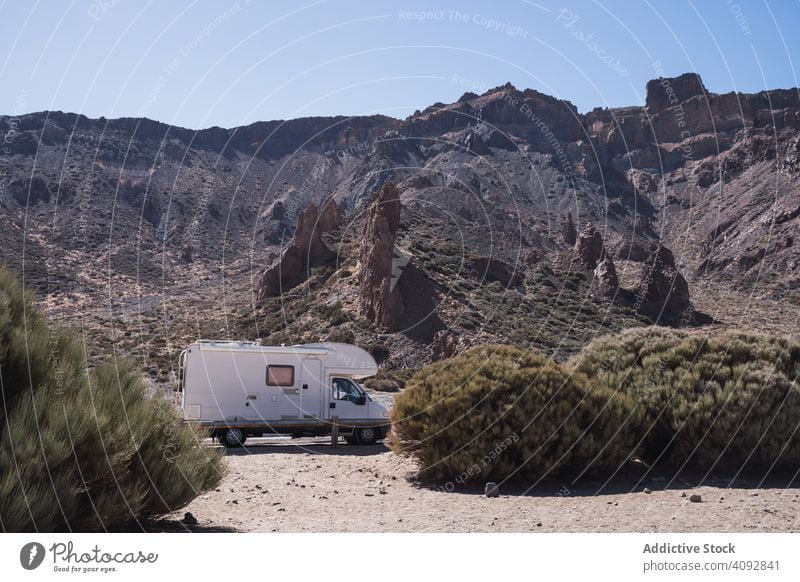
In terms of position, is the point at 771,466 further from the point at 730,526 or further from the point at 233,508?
the point at 233,508

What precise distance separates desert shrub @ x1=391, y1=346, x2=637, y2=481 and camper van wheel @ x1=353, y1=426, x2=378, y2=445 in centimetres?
634

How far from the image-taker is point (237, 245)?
7238 cm

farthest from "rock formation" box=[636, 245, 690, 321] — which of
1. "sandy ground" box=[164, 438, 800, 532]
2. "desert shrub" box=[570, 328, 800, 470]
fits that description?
"sandy ground" box=[164, 438, 800, 532]

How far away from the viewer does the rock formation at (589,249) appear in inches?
2290

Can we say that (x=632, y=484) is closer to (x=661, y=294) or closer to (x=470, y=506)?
(x=470, y=506)

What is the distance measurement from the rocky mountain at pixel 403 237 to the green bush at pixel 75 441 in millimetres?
14787

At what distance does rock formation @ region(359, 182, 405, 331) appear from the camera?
43.3 metres

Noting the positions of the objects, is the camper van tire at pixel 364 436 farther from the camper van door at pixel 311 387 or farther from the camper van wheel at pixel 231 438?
the camper van wheel at pixel 231 438

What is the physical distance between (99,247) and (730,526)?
2442 inches

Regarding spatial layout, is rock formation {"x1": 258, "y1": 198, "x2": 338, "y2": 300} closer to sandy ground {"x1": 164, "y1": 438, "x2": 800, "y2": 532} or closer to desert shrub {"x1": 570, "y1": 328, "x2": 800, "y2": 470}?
desert shrub {"x1": 570, "y1": 328, "x2": 800, "y2": 470}

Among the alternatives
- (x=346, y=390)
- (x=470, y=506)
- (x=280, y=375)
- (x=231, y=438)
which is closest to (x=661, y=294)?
(x=346, y=390)

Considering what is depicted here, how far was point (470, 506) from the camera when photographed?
10.2 metres

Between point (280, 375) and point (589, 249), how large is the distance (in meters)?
43.6

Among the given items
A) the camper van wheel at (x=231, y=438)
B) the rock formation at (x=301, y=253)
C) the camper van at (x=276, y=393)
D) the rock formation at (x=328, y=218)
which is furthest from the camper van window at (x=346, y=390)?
the rock formation at (x=328, y=218)
